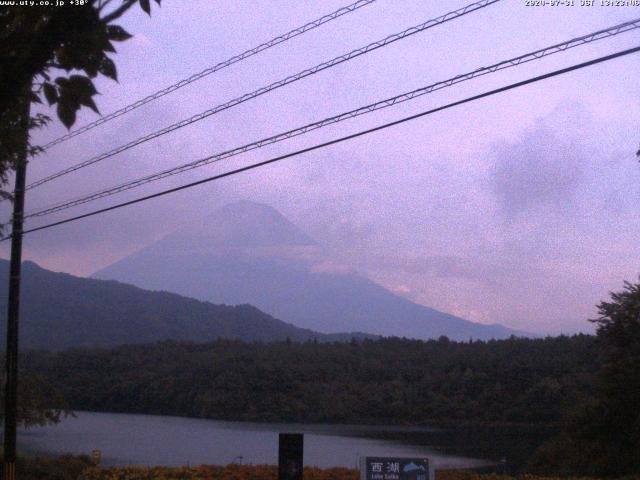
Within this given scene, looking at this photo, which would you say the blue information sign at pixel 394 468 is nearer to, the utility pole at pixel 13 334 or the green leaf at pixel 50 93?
the green leaf at pixel 50 93

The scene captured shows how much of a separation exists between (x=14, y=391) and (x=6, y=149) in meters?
10.7

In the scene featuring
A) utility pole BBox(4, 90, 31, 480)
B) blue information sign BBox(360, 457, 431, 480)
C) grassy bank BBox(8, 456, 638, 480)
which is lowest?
grassy bank BBox(8, 456, 638, 480)

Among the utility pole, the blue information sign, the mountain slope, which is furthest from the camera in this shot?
the mountain slope

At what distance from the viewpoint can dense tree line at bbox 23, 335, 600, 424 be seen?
89.2 ft

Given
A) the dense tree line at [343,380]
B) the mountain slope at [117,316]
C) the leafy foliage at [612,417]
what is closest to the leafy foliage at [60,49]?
the leafy foliage at [612,417]

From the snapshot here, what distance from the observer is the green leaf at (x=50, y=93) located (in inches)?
179

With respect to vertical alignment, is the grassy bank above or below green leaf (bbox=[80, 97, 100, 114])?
below

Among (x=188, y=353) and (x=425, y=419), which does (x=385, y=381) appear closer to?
(x=425, y=419)

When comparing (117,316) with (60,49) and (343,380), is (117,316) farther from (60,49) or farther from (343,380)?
(60,49)

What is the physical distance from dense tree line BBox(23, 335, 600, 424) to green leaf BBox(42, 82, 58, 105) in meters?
21.5

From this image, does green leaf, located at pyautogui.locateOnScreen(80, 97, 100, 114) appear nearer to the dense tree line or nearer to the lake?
the lake

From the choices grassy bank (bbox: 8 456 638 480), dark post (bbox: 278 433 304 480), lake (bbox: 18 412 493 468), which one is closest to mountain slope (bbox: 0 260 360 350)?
lake (bbox: 18 412 493 468)

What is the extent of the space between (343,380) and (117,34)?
2956 cm

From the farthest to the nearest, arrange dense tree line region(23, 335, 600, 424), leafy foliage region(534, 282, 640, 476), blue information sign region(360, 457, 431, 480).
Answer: dense tree line region(23, 335, 600, 424), leafy foliage region(534, 282, 640, 476), blue information sign region(360, 457, 431, 480)
